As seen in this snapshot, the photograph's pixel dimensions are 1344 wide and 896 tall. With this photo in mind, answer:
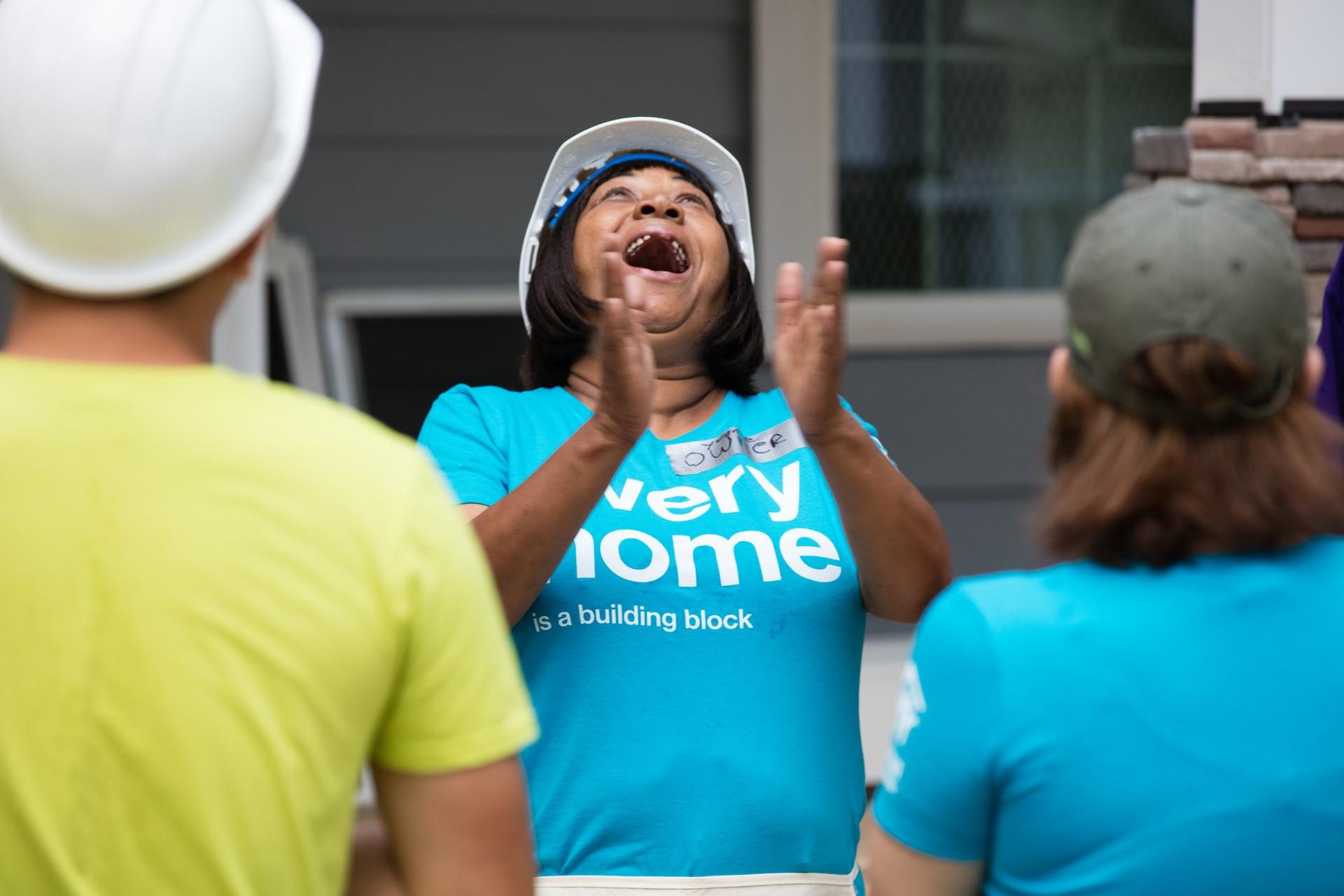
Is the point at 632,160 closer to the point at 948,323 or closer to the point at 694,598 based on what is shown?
the point at 694,598

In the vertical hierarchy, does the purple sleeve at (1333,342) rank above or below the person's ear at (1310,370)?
below

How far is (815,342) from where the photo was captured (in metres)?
1.69

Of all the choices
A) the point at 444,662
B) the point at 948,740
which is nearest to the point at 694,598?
the point at 948,740

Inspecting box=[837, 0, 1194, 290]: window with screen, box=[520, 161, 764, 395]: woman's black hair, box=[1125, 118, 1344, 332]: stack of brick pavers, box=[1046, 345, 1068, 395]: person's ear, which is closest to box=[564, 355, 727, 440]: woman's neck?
box=[520, 161, 764, 395]: woman's black hair

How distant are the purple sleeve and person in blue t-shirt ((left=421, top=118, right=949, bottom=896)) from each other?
74 cm

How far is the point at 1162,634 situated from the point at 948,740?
0.19 m

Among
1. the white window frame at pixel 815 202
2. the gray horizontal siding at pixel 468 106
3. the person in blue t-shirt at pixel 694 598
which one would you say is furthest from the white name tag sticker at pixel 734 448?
the gray horizontal siding at pixel 468 106

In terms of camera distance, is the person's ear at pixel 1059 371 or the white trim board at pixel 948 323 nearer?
the person's ear at pixel 1059 371

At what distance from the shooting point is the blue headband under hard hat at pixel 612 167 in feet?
7.08

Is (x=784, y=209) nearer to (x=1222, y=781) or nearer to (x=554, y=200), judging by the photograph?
(x=554, y=200)

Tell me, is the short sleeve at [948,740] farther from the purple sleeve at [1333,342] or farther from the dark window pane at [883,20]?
the dark window pane at [883,20]

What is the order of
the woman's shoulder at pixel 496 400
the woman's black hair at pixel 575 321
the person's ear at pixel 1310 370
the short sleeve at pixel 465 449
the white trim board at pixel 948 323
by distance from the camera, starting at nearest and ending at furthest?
the person's ear at pixel 1310 370 < the short sleeve at pixel 465 449 < the woman's shoulder at pixel 496 400 < the woman's black hair at pixel 575 321 < the white trim board at pixel 948 323

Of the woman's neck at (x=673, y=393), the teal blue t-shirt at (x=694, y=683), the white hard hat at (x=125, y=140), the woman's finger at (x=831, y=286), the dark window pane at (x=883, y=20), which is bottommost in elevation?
the teal blue t-shirt at (x=694, y=683)

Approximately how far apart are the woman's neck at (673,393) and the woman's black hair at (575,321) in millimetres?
19
